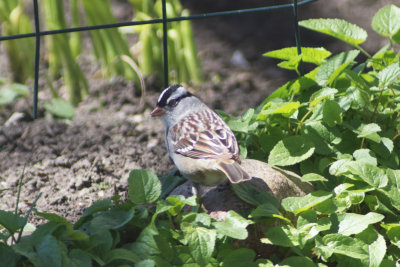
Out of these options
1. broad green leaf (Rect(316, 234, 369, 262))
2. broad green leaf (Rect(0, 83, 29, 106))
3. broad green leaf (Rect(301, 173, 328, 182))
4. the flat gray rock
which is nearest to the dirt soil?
broad green leaf (Rect(0, 83, 29, 106))

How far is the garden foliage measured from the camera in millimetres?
2668

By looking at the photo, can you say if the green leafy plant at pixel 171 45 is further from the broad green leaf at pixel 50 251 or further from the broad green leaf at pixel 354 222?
the broad green leaf at pixel 50 251

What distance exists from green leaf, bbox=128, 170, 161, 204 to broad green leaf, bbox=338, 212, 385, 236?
0.93m

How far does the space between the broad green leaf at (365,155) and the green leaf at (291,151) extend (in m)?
0.25

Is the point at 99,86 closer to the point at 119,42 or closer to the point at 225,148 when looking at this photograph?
the point at 119,42

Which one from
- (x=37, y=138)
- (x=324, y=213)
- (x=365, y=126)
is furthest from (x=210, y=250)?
(x=37, y=138)

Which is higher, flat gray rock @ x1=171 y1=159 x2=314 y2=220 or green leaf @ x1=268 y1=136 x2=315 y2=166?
green leaf @ x1=268 y1=136 x2=315 y2=166

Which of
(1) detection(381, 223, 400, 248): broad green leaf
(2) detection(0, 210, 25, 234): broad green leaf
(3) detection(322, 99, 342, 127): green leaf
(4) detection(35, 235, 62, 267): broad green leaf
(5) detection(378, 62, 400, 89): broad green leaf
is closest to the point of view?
(4) detection(35, 235, 62, 267): broad green leaf

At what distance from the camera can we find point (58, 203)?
3.74 metres

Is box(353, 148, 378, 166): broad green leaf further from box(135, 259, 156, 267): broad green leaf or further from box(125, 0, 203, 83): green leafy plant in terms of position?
box(125, 0, 203, 83): green leafy plant

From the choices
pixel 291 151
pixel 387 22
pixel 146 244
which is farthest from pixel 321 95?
pixel 146 244

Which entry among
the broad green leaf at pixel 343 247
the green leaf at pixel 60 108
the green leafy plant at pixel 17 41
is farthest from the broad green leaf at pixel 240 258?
the green leafy plant at pixel 17 41

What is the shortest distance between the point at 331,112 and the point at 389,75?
1.55ft

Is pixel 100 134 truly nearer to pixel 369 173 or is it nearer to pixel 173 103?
pixel 173 103
